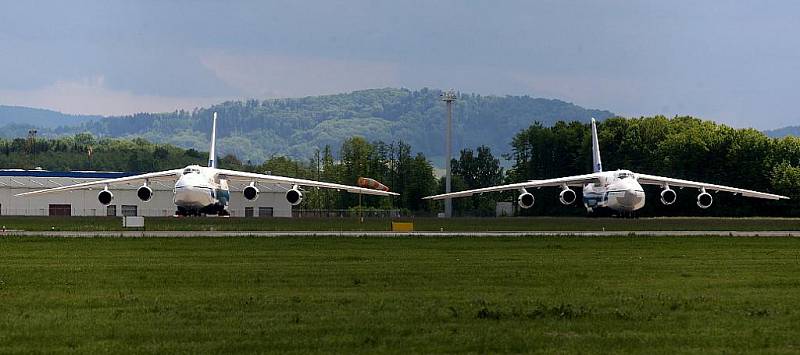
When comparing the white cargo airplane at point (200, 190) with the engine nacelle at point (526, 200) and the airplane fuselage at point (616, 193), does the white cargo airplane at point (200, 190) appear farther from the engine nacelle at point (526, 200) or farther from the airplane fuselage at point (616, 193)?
the airplane fuselage at point (616, 193)

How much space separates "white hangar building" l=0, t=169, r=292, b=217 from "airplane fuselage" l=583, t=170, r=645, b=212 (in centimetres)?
3357

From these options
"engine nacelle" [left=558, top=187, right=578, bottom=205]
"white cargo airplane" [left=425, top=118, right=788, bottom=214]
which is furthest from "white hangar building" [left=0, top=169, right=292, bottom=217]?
"engine nacelle" [left=558, top=187, right=578, bottom=205]

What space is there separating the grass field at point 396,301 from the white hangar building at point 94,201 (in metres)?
61.8

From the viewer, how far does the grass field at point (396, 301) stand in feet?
48.4

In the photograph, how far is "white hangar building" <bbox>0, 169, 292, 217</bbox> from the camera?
9400cm

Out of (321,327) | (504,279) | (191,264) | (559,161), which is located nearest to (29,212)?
(559,161)

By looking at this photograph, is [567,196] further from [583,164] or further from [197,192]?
[583,164]

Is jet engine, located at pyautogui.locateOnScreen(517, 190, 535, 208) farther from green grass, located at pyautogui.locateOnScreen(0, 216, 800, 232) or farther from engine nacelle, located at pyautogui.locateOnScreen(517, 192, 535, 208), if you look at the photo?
green grass, located at pyautogui.locateOnScreen(0, 216, 800, 232)

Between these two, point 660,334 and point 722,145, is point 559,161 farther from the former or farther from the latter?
point 660,334

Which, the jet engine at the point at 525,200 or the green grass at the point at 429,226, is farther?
the jet engine at the point at 525,200

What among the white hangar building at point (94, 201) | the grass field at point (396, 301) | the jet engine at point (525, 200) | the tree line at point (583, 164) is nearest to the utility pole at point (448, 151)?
the tree line at point (583, 164)

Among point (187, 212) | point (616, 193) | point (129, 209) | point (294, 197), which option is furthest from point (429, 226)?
point (129, 209)

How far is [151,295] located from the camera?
66.5 feet

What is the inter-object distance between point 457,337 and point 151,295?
7.18 metres
